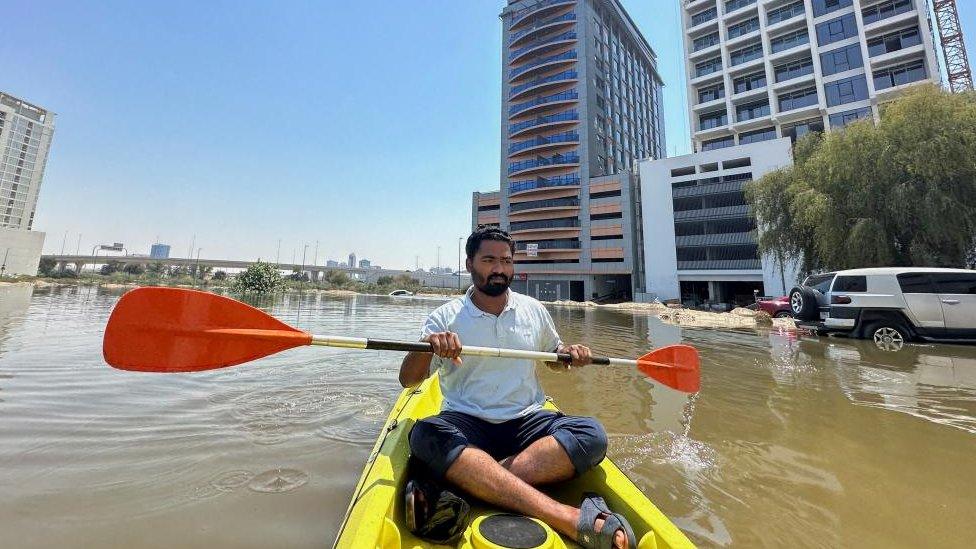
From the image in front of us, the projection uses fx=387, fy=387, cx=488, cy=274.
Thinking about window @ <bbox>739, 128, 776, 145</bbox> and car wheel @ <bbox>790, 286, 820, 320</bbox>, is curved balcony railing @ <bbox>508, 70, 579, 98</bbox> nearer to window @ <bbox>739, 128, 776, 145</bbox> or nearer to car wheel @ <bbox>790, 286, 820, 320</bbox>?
window @ <bbox>739, 128, 776, 145</bbox>

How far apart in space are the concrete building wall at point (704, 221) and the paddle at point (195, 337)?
39.7 m

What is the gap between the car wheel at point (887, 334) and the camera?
8977 mm

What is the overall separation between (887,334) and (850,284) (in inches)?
54.4

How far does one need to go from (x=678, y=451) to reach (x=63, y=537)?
4460mm

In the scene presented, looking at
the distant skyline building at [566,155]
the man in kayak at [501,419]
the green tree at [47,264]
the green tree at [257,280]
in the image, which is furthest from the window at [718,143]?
the green tree at [47,264]

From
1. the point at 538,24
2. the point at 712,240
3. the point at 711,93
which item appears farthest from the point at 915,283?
the point at 538,24

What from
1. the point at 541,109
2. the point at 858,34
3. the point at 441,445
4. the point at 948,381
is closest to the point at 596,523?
the point at 441,445

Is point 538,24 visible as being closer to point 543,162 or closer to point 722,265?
point 543,162

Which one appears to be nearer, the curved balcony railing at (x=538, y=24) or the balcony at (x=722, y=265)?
the balcony at (x=722, y=265)

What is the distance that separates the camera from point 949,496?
2.73m

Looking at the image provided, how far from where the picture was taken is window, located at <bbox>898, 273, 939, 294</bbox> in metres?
8.63

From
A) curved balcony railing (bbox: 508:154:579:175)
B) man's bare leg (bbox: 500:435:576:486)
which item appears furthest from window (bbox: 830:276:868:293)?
curved balcony railing (bbox: 508:154:579:175)

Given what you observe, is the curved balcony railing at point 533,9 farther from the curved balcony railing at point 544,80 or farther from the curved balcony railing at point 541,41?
the curved balcony railing at point 544,80

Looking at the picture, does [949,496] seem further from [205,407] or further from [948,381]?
[205,407]
